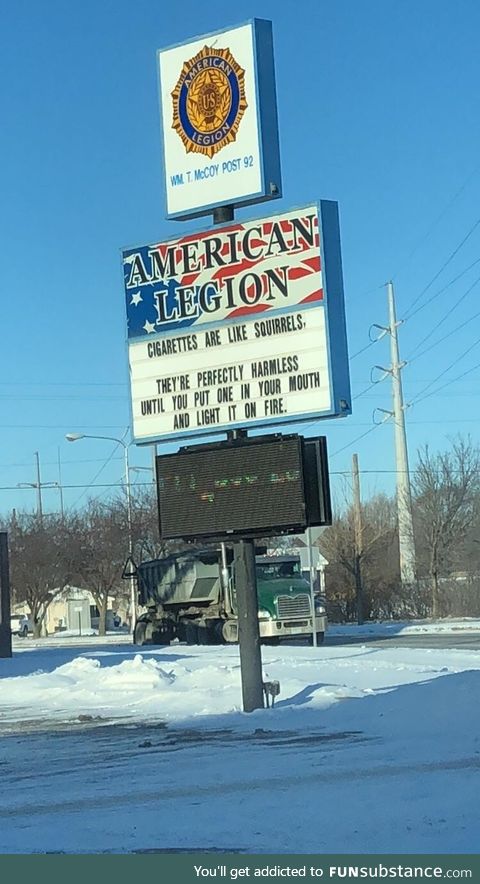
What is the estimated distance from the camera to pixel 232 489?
52.5ft

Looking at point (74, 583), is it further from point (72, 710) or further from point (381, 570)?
point (72, 710)

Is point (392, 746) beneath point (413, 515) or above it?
beneath

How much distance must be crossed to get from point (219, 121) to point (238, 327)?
296 cm

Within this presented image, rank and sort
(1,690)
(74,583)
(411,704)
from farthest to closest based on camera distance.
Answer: (74,583), (1,690), (411,704)

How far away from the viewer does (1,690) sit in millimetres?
22266

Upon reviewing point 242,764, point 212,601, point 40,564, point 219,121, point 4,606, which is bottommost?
point 242,764

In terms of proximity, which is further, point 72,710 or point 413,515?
point 413,515

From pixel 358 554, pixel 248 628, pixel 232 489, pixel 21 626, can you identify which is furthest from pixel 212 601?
pixel 21 626

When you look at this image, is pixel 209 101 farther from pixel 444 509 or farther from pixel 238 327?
pixel 444 509

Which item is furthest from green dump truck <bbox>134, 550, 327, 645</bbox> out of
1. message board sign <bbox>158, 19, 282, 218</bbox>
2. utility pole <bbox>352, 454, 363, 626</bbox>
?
message board sign <bbox>158, 19, 282, 218</bbox>

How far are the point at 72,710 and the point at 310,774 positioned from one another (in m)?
8.40

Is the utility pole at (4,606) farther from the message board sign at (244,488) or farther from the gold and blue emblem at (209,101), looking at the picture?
the gold and blue emblem at (209,101)

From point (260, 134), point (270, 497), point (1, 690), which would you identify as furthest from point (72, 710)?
point (260, 134)

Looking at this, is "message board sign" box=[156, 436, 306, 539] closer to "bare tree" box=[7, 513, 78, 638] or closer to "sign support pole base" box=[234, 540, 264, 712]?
"sign support pole base" box=[234, 540, 264, 712]
